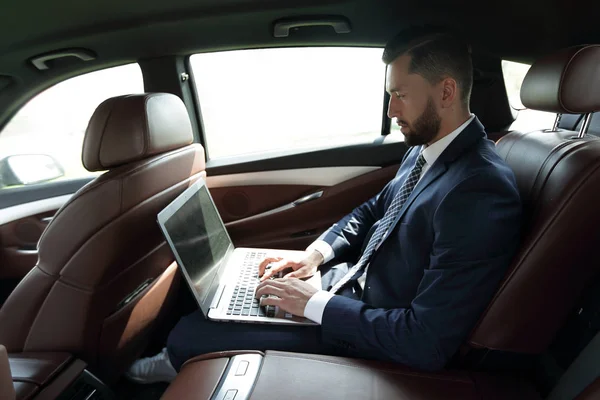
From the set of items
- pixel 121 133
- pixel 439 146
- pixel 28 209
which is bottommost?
pixel 28 209

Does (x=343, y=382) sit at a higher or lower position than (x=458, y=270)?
lower

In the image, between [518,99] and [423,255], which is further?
[518,99]

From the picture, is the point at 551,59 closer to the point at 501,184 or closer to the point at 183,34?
the point at 501,184

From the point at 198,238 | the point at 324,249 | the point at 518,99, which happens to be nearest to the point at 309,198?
the point at 324,249

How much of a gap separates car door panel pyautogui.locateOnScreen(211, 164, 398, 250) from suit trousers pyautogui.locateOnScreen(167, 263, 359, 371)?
997 millimetres

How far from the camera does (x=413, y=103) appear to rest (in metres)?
1.36

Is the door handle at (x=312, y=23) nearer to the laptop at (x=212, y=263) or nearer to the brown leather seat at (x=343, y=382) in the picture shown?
the laptop at (x=212, y=263)

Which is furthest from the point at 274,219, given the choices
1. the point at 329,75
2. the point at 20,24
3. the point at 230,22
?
the point at 20,24

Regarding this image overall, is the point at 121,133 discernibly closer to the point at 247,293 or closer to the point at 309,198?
the point at 247,293

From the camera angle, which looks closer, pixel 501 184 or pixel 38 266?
pixel 501 184

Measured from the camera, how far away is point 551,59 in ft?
4.14

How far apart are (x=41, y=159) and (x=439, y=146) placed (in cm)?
252

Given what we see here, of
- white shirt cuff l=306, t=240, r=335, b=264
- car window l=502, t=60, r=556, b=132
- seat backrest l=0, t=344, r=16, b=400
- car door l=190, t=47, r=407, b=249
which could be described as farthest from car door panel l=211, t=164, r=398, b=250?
seat backrest l=0, t=344, r=16, b=400

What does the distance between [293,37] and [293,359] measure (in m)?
1.72
